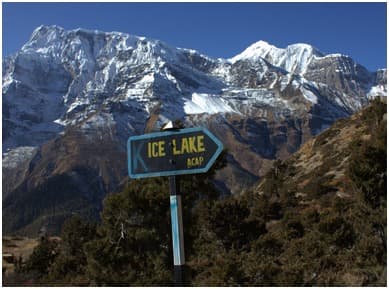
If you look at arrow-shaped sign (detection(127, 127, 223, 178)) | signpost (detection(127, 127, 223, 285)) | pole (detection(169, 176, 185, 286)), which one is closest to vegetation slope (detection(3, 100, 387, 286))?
pole (detection(169, 176, 185, 286))

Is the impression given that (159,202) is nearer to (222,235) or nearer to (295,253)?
(295,253)

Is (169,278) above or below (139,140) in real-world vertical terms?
below

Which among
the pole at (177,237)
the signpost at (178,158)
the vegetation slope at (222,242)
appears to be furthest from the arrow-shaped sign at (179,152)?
the vegetation slope at (222,242)

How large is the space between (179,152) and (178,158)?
0.29 ft

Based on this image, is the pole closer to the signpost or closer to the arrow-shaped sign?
the signpost

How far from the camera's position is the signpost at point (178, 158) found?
7.29 meters

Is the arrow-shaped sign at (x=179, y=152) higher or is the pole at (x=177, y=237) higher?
the arrow-shaped sign at (x=179, y=152)

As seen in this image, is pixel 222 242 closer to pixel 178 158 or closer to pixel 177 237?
pixel 177 237

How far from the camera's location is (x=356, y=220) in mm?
18344

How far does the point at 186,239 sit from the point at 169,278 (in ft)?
17.4

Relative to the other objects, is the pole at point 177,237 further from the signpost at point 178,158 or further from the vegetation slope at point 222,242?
the vegetation slope at point 222,242

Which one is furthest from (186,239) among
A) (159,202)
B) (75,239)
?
(75,239)

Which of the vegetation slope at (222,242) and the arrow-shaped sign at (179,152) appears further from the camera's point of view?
the vegetation slope at (222,242)

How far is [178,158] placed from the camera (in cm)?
738
